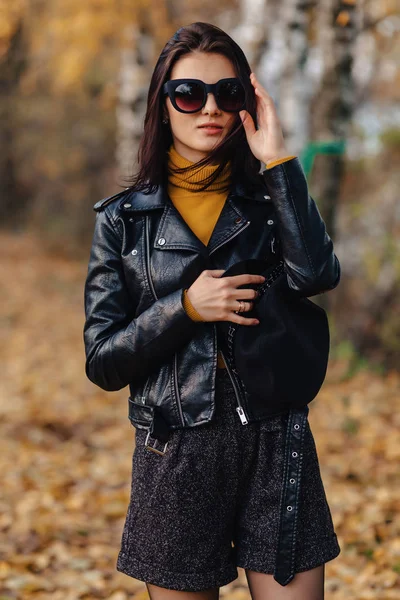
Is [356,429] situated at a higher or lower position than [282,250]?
lower

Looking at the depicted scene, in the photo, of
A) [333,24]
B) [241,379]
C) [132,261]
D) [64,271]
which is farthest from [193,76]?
[64,271]

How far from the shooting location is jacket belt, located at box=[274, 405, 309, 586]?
6.88 ft

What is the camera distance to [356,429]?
6.52 m

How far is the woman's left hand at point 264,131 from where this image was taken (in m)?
2.09

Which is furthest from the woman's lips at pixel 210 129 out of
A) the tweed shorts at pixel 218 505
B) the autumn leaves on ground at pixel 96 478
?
the autumn leaves on ground at pixel 96 478

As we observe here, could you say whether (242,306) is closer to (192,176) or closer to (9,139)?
Result: (192,176)

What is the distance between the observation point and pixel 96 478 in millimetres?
5473

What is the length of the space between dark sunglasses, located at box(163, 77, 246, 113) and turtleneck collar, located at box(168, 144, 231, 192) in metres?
0.16

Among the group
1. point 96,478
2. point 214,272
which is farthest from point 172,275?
point 96,478

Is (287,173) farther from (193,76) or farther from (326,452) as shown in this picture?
(326,452)

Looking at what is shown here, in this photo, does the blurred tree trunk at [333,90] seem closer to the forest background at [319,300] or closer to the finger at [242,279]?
the forest background at [319,300]

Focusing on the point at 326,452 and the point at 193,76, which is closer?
the point at 193,76

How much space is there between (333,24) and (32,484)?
4.38 metres

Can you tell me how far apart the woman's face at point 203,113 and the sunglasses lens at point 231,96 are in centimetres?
2
